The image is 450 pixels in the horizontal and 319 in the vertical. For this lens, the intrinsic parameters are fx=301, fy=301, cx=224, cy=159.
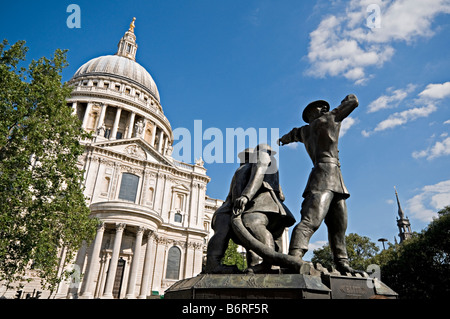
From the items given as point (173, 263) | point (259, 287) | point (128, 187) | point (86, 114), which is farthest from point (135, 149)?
point (259, 287)

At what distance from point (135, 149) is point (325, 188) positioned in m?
34.4

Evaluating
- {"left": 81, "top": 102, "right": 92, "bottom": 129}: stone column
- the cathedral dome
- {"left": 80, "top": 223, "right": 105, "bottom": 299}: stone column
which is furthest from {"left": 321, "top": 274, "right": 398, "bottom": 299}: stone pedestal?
the cathedral dome

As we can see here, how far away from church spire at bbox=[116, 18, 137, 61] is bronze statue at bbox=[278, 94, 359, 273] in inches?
2528

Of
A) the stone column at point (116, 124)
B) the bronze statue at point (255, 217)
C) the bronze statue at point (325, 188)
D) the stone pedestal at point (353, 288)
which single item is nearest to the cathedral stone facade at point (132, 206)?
the stone column at point (116, 124)

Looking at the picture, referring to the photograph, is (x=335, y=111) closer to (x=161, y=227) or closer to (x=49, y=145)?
(x=49, y=145)

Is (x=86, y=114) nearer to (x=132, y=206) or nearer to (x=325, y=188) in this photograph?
(x=132, y=206)

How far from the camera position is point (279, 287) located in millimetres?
3189

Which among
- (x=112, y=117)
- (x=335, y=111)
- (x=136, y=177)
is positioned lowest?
(x=335, y=111)

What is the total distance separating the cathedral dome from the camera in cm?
5316

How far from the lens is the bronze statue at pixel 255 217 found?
376cm

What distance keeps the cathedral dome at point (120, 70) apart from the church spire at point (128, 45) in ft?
11.0

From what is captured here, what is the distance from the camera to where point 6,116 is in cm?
1370
